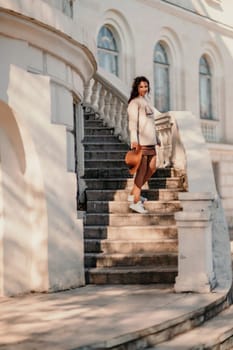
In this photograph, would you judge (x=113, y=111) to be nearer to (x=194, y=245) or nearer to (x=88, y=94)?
(x=88, y=94)

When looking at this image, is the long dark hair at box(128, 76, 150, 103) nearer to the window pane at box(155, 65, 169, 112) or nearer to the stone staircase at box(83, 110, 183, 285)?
the stone staircase at box(83, 110, 183, 285)

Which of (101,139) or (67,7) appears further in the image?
(101,139)

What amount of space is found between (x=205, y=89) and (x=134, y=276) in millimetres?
17346

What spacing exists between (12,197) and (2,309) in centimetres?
141

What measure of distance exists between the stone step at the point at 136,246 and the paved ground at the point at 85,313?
942 mm

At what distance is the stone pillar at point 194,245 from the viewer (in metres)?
8.68

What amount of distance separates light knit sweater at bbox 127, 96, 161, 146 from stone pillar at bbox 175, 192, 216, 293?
1.95 meters

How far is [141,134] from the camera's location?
417 inches

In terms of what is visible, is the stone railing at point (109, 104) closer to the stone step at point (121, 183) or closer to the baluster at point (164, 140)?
the baluster at point (164, 140)

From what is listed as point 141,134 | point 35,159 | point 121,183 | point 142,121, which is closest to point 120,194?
point 121,183

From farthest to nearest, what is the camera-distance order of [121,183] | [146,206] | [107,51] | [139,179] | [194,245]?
1. [107,51]
2. [121,183]
3. [146,206]
4. [139,179]
5. [194,245]

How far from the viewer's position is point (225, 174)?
25484 mm

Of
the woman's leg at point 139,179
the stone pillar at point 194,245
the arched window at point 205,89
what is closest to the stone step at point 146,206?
the woman's leg at point 139,179

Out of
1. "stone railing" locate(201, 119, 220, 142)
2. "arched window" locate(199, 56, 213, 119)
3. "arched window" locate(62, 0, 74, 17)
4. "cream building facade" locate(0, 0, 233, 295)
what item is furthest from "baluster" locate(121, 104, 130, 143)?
"arched window" locate(199, 56, 213, 119)
